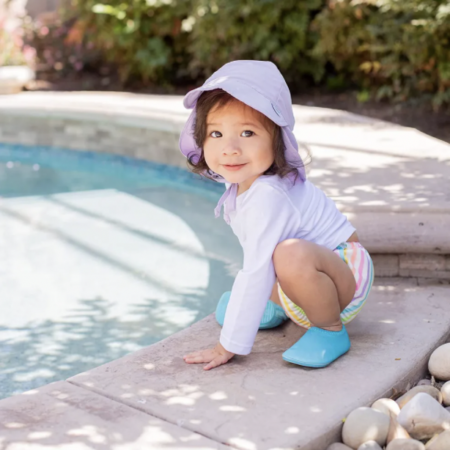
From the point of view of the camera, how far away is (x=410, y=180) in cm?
384

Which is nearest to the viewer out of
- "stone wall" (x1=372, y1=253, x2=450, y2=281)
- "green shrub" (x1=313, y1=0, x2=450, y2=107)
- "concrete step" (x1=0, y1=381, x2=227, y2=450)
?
"concrete step" (x1=0, y1=381, x2=227, y2=450)

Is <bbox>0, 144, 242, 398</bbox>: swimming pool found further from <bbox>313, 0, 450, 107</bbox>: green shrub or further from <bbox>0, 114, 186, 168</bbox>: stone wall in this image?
<bbox>313, 0, 450, 107</bbox>: green shrub

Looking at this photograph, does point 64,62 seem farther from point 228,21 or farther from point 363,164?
point 363,164

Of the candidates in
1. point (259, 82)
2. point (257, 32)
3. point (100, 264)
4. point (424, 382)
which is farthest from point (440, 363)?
point (257, 32)

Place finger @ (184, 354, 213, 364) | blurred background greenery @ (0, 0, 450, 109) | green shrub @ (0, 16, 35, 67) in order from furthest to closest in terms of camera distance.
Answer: green shrub @ (0, 16, 35, 67) < blurred background greenery @ (0, 0, 450, 109) < finger @ (184, 354, 213, 364)

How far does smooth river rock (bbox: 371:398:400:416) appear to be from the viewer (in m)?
2.15

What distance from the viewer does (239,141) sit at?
93.5 inches

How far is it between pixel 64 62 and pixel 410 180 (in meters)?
8.45

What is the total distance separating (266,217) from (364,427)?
2.37ft

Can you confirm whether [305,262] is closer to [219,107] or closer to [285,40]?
[219,107]

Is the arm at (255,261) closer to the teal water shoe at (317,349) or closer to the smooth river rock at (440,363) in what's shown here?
the teal water shoe at (317,349)

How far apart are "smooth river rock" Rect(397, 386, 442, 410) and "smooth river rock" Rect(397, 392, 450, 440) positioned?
0.11m

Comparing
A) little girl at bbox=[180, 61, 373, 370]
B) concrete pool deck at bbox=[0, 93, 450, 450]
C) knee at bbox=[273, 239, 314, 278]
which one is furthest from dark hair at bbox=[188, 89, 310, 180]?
concrete pool deck at bbox=[0, 93, 450, 450]

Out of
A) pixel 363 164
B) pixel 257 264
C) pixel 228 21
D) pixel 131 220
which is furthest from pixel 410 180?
pixel 228 21
